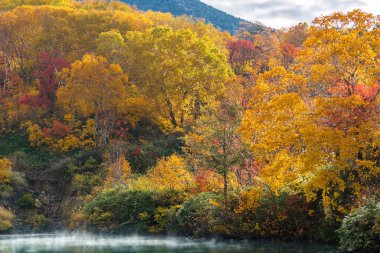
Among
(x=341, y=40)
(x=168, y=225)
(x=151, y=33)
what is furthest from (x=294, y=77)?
(x=151, y=33)

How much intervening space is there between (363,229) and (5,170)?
36.4 m

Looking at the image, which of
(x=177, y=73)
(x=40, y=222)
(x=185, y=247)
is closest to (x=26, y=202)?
(x=40, y=222)

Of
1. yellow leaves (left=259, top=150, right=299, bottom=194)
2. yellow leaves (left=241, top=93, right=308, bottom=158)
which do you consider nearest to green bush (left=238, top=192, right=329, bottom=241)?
yellow leaves (left=259, top=150, right=299, bottom=194)

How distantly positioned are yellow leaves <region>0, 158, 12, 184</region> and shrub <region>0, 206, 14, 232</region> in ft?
12.9

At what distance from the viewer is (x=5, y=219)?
1736 inches

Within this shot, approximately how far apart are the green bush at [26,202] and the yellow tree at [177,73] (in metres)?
16.4

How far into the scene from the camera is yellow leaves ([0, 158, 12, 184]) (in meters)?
48.2

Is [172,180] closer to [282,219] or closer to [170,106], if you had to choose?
[282,219]

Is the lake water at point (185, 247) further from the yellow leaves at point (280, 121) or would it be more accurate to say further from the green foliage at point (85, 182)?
the green foliage at point (85, 182)

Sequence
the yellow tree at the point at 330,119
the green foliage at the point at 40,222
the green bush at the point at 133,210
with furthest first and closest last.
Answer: the green foliage at the point at 40,222 → the green bush at the point at 133,210 → the yellow tree at the point at 330,119

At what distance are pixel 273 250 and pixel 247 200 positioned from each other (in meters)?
5.41

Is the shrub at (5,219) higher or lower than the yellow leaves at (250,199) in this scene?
lower

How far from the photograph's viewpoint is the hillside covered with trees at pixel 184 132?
2600cm

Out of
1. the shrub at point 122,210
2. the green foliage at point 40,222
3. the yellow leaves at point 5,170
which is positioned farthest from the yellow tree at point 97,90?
the shrub at point 122,210
